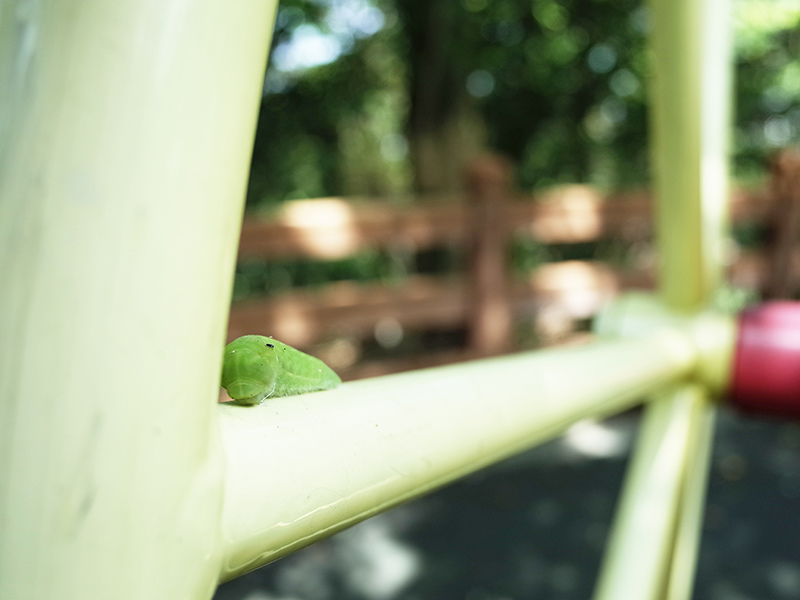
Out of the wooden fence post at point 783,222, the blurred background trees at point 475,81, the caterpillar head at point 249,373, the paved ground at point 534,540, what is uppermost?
the blurred background trees at point 475,81

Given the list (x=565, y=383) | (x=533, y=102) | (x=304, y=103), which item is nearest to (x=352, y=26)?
(x=304, y=103)

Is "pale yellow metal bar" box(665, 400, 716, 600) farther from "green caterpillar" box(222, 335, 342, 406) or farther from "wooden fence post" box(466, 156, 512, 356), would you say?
"wooden fence post" box(466, 156, 512, 356)

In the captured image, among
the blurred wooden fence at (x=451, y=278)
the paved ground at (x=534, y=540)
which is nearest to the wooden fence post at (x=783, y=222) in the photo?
the blurred wooden fence at (x=451, y=278)

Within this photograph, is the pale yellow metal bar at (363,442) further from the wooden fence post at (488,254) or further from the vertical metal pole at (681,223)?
the wooden fence post at (488,254)

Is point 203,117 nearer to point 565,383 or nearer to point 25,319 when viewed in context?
point 25,319

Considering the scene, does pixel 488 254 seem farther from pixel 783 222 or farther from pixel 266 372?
pixel 266 372

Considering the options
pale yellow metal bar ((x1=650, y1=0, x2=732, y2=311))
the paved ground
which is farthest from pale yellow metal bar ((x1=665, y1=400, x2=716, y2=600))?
the paved ground
